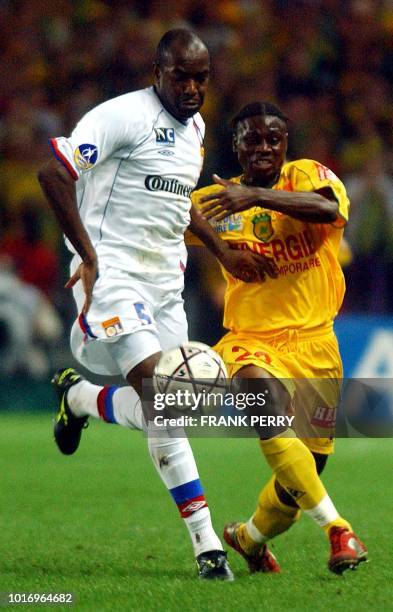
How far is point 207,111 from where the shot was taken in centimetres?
1235

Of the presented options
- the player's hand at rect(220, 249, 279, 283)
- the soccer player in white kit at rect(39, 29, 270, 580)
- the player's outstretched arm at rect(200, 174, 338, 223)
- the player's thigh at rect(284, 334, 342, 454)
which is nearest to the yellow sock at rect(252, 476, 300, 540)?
the player's thigh at rect(284, 334, 342, 454)

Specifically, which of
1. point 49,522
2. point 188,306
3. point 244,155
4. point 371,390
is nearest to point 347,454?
point 371,390

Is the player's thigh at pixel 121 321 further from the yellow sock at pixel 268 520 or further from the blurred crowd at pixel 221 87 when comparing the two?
the blurred crowd at pixel 221 87

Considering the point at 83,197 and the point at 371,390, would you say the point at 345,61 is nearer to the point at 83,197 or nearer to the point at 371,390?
the point at 371,390

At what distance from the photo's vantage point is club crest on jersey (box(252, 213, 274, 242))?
18.1 feet

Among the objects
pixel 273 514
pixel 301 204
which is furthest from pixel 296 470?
pixel 301 204

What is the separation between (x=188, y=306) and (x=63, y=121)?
2414 mm

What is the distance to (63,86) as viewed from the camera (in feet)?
42.2

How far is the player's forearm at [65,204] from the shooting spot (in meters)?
4.87

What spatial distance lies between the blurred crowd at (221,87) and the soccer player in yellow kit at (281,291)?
234 inches

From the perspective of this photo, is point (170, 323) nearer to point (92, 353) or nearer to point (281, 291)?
point (92, 353)

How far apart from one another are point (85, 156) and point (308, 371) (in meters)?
1.36

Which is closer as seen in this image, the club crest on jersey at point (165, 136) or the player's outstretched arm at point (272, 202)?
the player's outstretched arm at point (272, 202)

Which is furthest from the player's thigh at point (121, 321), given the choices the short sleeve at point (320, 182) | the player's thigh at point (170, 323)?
the short sleeve at point (320, 182)
